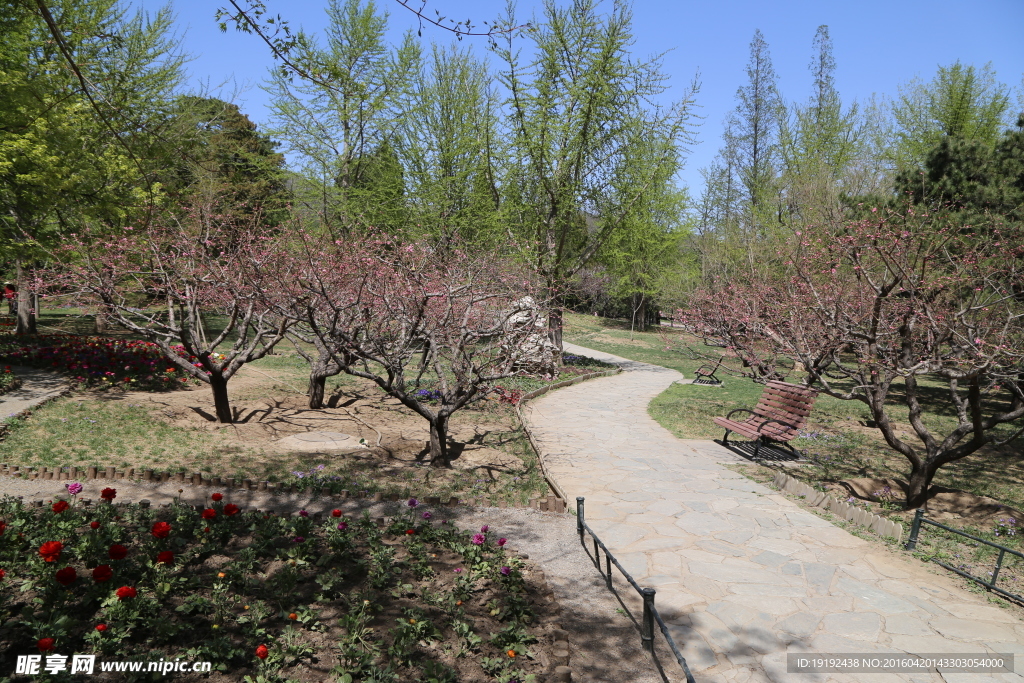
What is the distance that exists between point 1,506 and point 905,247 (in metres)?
10.7

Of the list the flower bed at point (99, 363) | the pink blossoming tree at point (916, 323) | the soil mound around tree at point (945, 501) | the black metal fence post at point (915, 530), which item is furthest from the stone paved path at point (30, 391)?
the soil mound around tree at point (945, 501)

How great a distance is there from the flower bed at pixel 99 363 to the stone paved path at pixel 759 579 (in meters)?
9.21

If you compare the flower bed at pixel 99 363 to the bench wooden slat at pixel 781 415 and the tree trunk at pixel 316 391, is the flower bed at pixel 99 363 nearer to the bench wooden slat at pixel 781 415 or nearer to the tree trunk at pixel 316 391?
the tree trunk at pixel 316 391

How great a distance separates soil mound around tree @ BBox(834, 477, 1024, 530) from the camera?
6.76 meters

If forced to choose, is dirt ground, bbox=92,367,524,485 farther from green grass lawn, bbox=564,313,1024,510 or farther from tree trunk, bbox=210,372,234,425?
green grass lawn, bbox=564,313,1024,510

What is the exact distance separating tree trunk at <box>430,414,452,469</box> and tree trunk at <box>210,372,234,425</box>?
408cm

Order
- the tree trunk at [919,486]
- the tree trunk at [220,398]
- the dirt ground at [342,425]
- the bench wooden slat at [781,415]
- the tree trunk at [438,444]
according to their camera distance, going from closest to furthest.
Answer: the tree trunk at [919,486]
the tree trunk at [438,444]
the dirt ground at [342,425]
the bench wooden slat at [781,415]
the tree trunk at [220,398]

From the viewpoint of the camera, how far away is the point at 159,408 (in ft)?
32.8

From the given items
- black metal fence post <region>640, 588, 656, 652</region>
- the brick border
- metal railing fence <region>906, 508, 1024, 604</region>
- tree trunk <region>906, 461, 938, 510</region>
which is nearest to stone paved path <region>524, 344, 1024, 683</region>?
metal railing fence <region>906, 508, 1024, 604</region>

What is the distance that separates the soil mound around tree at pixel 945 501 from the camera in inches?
266

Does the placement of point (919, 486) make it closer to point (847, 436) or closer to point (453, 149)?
point (847, 436)

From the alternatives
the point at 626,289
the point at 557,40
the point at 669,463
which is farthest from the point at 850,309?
the point at 626,289

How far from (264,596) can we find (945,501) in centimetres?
834

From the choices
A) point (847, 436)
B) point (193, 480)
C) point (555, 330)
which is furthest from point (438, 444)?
point (555, 330)
